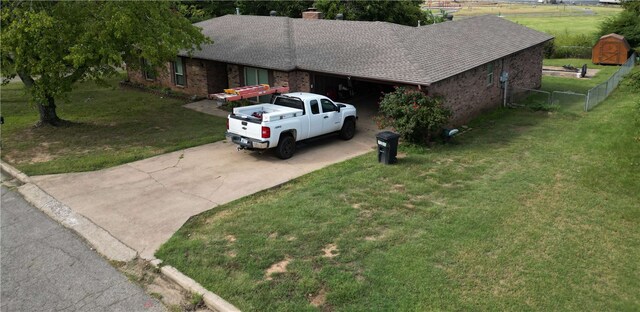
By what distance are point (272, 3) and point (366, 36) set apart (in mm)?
19951

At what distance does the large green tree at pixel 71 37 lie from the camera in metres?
16.3

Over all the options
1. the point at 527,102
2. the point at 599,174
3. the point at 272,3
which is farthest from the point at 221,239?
Result: the point at 272,3

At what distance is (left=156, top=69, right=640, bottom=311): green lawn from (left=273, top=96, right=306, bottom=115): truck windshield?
273 centimetres

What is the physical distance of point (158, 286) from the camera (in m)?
9.05

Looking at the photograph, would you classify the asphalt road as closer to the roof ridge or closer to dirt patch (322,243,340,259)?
dirt patch (322,243,340,259)

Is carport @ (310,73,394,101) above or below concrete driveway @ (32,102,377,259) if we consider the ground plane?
above

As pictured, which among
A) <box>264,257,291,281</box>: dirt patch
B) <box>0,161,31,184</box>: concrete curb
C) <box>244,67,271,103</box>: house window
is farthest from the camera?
<box>244,67,271,103</box>: house window

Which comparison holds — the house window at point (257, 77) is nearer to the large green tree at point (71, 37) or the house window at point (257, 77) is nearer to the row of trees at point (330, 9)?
the large green tree at point (71, 37)

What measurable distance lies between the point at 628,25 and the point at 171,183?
4221 centimetres

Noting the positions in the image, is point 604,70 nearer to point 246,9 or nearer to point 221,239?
point 246,9

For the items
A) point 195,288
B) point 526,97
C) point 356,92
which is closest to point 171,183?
point 195,288

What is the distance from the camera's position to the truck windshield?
1659 cm

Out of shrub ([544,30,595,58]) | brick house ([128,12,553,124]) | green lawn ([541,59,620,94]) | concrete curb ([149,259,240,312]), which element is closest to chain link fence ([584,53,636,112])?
green lawn ([541,59,620,94])

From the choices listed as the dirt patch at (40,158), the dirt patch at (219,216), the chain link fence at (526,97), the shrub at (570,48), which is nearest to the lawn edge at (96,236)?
the dirt patch at (40,158)
